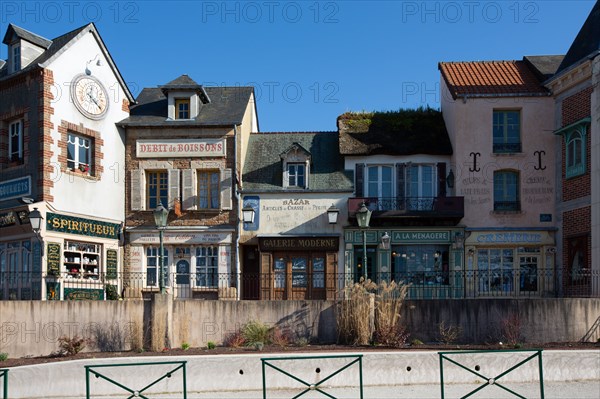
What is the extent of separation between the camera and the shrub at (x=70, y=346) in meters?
17.5

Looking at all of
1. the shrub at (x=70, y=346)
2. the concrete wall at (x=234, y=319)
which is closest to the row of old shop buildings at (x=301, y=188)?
the concrete wall at (x=234, y=319)

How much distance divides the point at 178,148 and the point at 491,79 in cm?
1179

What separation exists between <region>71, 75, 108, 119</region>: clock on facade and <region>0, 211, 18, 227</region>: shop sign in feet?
13.5

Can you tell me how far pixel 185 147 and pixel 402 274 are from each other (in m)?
8.99

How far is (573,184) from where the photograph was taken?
2378cm

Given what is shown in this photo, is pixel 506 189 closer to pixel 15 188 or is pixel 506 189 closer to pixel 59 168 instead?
pixel 59 168

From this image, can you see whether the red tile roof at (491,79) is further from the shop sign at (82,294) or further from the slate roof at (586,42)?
the shop sign at (82,294)

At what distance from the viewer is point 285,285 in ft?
85.4

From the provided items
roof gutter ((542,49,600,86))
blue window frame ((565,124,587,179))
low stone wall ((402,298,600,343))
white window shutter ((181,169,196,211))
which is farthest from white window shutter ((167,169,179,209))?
blue window frame ((565,124,587,179))

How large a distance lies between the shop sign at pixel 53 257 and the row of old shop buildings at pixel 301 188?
69 cm

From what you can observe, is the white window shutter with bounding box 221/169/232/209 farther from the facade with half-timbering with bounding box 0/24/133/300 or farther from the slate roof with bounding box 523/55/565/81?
the slate roof with bounding box 523/55/565/81

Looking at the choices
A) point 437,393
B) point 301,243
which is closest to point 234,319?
point 437,393

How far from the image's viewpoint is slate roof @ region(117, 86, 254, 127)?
1031 inches

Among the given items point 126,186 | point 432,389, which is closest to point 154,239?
point 126,186
